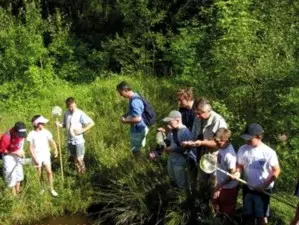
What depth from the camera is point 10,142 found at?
945 cm

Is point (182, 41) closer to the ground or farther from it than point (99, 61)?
farther from it

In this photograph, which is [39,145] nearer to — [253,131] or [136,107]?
[136,107]

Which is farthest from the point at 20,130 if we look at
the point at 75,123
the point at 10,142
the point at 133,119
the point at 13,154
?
the point at 133,119

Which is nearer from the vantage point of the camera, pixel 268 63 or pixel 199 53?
pixel 268 63

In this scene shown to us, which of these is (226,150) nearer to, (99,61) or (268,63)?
(268,63)

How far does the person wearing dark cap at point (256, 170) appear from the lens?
6.66 meters

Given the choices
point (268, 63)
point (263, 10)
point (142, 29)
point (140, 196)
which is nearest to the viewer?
point (140, 196)

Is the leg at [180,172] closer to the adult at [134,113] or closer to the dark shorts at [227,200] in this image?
the dark shorts at [227,200]

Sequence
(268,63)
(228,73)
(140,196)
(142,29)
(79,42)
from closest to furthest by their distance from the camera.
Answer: (140,196), (268,63), (228,73), (142,29), (79,42)

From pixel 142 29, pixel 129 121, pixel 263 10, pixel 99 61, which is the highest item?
pixel 263 10

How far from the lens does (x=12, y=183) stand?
31.6 ft

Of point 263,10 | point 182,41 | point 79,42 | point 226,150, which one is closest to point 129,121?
point 226,150

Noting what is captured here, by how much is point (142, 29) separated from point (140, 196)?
1235 cm

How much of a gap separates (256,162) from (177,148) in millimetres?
1516
